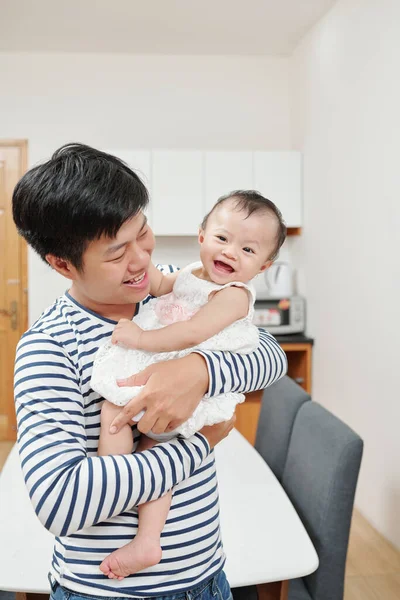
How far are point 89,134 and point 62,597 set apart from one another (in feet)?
13.1

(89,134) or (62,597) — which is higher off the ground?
(89,134)

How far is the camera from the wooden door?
4602 millimetres

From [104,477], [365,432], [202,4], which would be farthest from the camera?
[202,4]

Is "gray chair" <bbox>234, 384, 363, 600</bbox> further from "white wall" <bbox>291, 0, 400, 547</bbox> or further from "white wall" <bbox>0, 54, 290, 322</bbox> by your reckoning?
"white wall" <bbox>0, 54, 290, 322</bbox>

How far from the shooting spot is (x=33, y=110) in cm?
454

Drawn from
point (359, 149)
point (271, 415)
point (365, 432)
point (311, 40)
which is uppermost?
point (311, 40)

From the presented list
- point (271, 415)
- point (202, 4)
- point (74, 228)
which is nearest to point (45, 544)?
point (74, 228)

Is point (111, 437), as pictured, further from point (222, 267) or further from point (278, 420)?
point (278, 420)

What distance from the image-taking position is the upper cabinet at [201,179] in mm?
4199

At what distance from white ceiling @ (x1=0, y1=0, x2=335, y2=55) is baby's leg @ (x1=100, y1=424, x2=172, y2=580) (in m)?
3.28

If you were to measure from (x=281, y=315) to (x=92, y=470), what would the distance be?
3.39 metres

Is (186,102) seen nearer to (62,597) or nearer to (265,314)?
(265,314)

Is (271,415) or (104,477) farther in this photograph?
(271,415)

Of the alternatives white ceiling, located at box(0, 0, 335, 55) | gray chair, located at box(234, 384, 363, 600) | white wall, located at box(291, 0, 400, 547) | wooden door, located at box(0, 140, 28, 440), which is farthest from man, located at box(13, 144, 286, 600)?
wooden door, located at box(0, 140, 28, 440)
